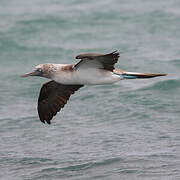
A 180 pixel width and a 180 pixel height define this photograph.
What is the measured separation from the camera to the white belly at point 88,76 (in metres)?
14.2

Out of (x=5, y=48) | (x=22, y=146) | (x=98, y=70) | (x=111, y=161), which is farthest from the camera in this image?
(x=5, y=48)

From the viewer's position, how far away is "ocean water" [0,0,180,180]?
50.6 ft

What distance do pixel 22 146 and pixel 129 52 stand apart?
603 cm

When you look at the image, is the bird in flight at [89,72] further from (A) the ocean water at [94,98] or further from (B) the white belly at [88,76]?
(A) the ocean water at [94,98]

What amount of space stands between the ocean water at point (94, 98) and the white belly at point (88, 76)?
179 centimetres

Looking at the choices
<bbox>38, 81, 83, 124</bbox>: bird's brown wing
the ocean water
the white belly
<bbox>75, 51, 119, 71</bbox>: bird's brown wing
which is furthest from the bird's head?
the ocean water

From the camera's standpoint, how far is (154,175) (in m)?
14.5

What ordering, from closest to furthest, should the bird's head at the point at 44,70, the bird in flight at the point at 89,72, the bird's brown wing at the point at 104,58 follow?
the bird's brown wing at the point at 104,58, the bird in flight at the point at 89,72, the bird's head at the point at 44,70

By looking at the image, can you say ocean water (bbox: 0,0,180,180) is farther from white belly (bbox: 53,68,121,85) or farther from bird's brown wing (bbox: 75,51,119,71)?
bird's brown wing (bbox: 75,51,119,71)

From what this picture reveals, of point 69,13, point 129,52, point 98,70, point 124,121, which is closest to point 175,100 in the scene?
point 124,121

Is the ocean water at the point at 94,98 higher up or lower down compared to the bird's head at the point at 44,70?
lower down

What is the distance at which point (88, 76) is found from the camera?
14195 mm

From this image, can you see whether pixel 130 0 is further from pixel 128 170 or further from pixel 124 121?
pixel 128 170

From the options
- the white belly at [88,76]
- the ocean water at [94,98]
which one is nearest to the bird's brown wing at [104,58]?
the white belly at [88,76]
